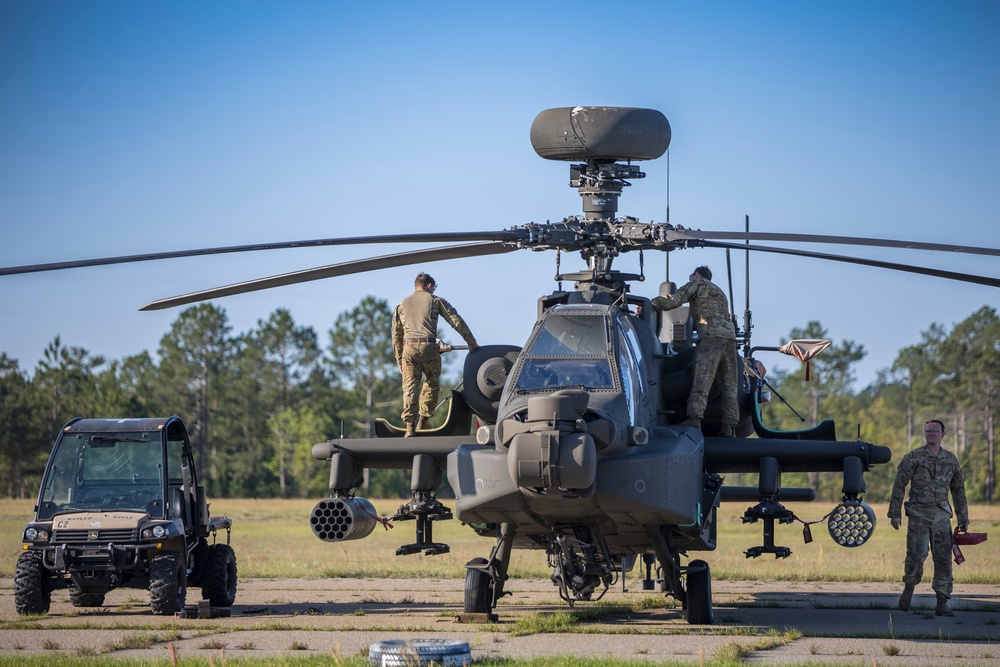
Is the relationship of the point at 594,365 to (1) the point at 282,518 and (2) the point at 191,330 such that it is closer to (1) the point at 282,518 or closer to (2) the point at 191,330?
(1) the point at 282,518

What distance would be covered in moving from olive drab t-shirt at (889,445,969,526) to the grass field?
556 centimetres

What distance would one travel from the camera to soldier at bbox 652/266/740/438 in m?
15.2

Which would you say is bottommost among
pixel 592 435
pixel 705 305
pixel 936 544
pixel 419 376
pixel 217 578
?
pixel 217 578

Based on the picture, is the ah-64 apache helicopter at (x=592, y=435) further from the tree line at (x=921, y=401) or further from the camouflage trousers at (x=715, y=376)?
the tree line at (x=921, y=401)

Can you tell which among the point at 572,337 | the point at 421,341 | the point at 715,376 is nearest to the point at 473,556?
the point at 421,341

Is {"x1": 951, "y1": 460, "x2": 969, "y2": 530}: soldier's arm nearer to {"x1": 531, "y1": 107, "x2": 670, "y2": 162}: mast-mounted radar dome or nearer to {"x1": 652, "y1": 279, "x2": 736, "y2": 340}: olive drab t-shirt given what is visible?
{"x1": 652, "y1": 279, "x2": 736, "y2": 340}: olive drab t-shirt

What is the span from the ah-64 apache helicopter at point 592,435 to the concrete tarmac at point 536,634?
811 mm

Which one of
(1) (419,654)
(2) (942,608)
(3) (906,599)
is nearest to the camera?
(1) (419,654)

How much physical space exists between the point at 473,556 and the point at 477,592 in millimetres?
13861

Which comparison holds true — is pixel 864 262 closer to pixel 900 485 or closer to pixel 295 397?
pixel 900 485

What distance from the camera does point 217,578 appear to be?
1579cm

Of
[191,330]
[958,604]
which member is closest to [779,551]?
[958,604]

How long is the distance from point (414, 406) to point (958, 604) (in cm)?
709

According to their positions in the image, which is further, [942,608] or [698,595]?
[942,608]
